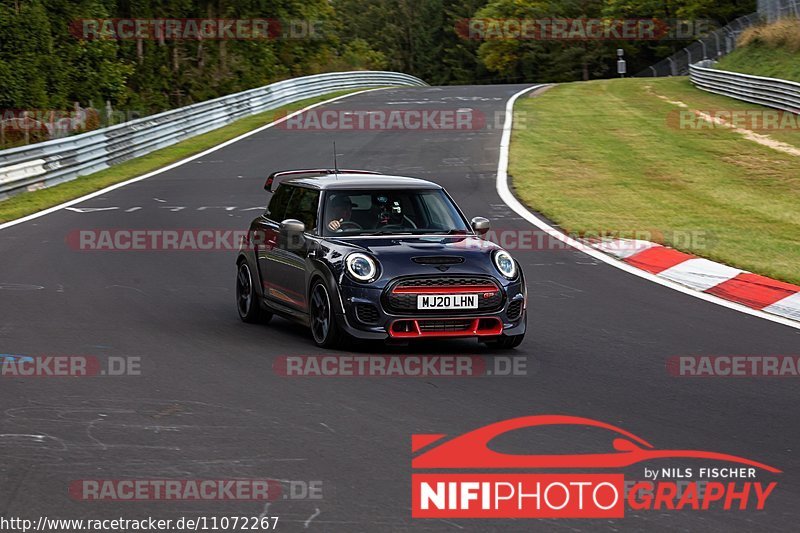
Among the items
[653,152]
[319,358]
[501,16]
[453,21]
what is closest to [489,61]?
[501,16]

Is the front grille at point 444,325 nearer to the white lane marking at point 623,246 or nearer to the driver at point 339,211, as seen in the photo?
the driver at point 339,211

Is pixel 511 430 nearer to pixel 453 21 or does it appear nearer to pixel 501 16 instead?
pixel 501 16

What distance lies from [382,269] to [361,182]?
152 cm

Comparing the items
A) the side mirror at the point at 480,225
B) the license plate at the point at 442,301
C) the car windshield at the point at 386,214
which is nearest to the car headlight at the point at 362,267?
the license plate at the point at 442,301

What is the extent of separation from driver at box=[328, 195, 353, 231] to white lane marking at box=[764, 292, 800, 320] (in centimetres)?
424

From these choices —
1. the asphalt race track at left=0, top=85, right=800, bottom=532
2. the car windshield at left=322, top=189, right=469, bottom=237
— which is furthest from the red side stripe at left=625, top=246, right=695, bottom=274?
the car windshield at left=322, top=189, right=469, bottom=237

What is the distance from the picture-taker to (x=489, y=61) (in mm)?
112625

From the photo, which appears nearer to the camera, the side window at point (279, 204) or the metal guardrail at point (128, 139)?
the side window at point (279, 204)

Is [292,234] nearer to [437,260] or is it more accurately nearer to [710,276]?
[437,260]

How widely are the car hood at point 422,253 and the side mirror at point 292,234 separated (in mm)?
428

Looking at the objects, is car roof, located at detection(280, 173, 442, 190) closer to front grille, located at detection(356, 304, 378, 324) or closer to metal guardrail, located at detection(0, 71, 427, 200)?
front grille, located at detection(356, 304, 378, 324)

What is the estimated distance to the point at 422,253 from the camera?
9.77 m

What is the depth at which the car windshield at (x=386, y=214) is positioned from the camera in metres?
10.5

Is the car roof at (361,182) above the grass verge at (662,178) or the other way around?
above
